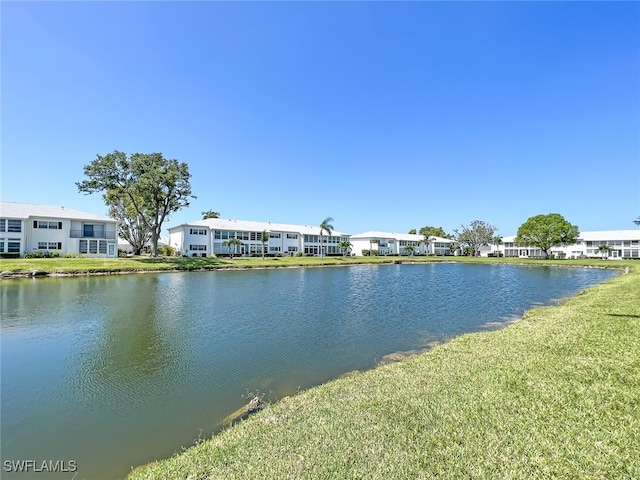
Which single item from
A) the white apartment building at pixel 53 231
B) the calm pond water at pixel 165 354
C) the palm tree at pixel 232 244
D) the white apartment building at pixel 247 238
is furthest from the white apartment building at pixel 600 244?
the white apartment building at pixel 53 231

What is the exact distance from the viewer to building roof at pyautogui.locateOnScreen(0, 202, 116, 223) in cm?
3638

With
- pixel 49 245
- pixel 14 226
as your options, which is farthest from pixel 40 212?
pixel 49 245

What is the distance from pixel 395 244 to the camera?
277 feet

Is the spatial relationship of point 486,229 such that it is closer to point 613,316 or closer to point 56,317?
point 613,316

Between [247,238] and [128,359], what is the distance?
160 ft

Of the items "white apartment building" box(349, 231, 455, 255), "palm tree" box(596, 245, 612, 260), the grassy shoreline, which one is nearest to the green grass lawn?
the grassy shoreline

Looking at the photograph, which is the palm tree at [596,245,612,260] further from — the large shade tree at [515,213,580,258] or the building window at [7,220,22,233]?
the building window at [7,220,22,233]

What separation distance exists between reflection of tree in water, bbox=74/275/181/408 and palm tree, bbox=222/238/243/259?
35.9 metres

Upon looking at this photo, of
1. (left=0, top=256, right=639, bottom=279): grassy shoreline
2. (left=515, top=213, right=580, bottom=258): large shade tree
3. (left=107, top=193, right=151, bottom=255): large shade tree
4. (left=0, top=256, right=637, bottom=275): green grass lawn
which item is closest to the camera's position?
(left=0, top=256, right=639, bottom=279): grassy shoreline

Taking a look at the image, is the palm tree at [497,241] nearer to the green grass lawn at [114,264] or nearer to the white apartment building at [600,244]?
the white apartment building at [600,244]

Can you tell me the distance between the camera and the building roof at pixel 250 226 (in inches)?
2113

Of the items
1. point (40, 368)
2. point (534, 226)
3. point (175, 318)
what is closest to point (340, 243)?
point (534, 226)

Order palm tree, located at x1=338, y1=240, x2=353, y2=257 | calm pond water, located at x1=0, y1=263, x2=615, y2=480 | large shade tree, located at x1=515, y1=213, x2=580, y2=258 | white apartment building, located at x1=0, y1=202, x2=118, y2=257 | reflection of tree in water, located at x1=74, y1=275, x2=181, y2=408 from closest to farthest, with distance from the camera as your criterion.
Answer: calm pond water, located at x1=0, y1=263, x2=615, y2=480, reflection of tree in water, located at x1=74, y1=275, x2=181, y2=408, white apartment building, located at x1=0, y1=202, x2=118, y2=257, large shade tree, located at x1=515, y1=213, x2=580, y2=258, palm tree, located at x1=338, y1=240, x2=353, y2=257

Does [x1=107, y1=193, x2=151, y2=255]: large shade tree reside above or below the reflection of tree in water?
above
